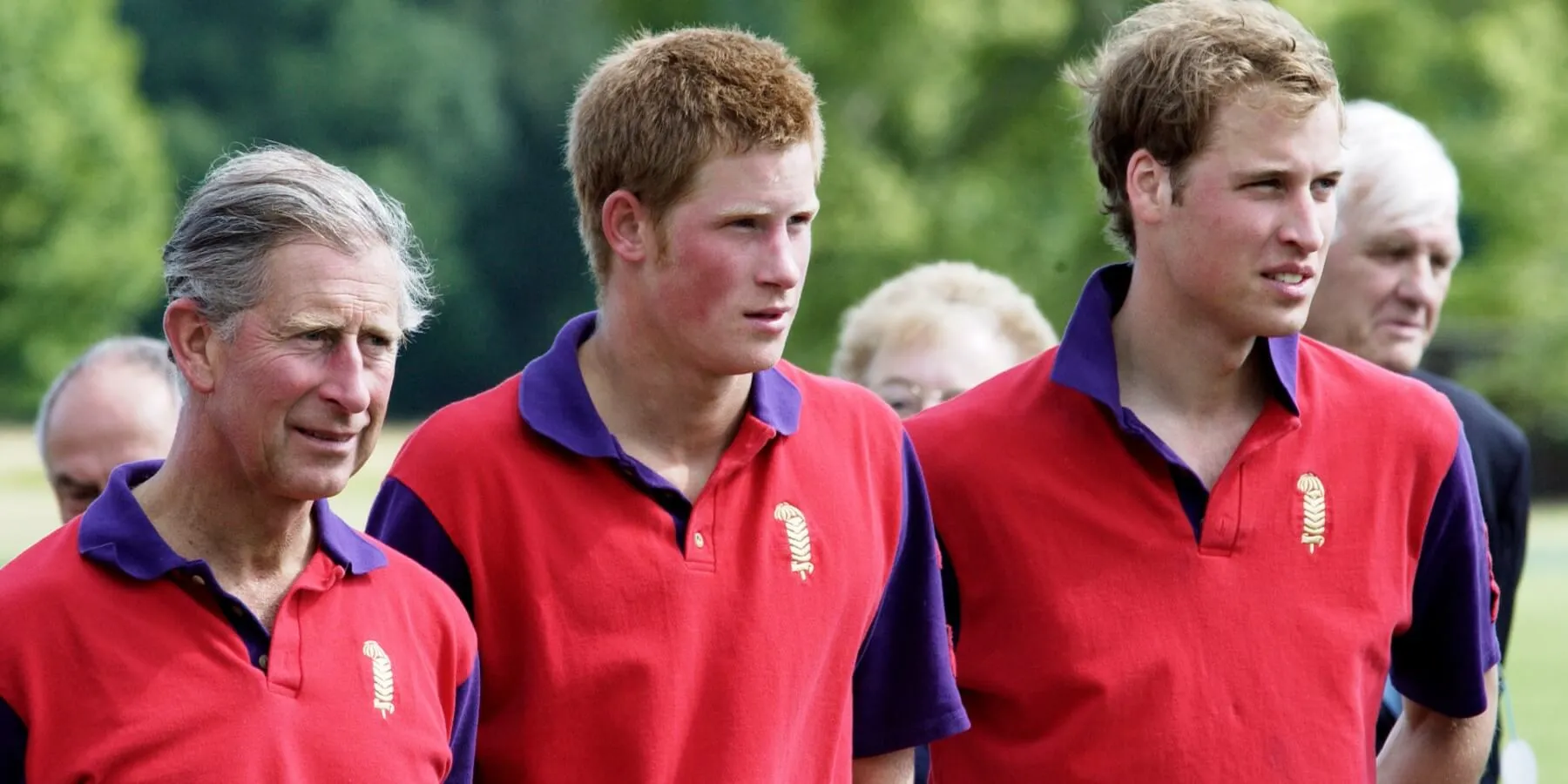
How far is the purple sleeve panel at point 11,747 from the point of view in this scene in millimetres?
2666

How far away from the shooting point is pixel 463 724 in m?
3.06

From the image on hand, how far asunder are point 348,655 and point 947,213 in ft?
72.2

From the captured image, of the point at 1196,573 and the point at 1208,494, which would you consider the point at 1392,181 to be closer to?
the point at 1208,494

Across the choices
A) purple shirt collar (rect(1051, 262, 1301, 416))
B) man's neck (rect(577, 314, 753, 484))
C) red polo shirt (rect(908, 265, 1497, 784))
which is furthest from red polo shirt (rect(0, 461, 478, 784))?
purple shirt collar (rect(1051, 262, 1301, 416))

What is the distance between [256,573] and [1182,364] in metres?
1.58

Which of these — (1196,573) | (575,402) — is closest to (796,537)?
(575,402)

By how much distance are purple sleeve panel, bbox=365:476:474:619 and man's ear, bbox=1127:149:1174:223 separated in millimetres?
1284

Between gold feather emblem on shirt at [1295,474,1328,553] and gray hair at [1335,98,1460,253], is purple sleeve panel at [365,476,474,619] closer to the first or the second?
gold feather emblem on shirt at [1295,474,1328,553]

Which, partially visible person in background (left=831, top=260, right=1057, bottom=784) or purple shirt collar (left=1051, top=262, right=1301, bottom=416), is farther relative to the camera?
partially visible person in background (left=831, top=260, right=1057, bottom=784)

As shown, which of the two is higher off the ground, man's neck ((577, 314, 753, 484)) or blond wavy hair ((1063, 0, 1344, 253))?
blond wavy hair ((1063, 0, 1344, 253))

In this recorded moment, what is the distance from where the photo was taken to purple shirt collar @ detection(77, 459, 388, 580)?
9.11 feet

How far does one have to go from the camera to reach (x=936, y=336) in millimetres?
5098

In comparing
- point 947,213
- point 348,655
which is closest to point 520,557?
point 348,655

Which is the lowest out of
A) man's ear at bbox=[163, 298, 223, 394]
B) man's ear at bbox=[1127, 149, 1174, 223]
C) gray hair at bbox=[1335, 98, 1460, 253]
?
man's ear at bbox=[163, 298, 223, 394]
